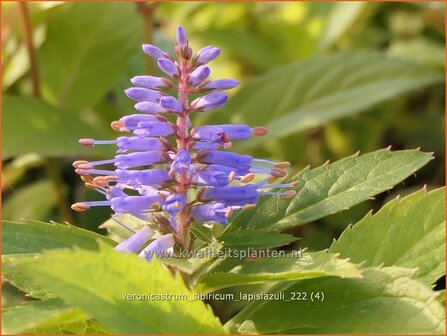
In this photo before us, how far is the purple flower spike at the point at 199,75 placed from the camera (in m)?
1.17

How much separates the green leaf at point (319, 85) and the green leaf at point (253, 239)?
1.28 m

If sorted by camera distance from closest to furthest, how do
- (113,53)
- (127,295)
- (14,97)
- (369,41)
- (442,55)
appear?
(127,295) → (14,97) → (113,53) → (442,55) → (369,41)

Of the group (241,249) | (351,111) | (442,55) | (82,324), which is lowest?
(82,324)

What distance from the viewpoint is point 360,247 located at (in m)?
1.21

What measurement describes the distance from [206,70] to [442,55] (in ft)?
6.03

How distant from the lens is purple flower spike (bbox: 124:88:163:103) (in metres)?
1.20

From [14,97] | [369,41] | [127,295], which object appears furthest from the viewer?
[369,41]

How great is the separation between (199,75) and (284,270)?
348 mm

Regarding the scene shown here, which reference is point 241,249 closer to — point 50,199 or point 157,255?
point 157,255

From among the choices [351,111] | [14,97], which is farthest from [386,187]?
[14,97]

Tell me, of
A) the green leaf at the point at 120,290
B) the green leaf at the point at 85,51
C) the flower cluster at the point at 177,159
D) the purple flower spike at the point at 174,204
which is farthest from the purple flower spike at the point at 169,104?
the green leaf at the point at 85,51

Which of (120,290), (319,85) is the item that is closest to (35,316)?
(120,290)

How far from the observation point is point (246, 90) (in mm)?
2506

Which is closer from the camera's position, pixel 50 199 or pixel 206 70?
pixel 206 70
